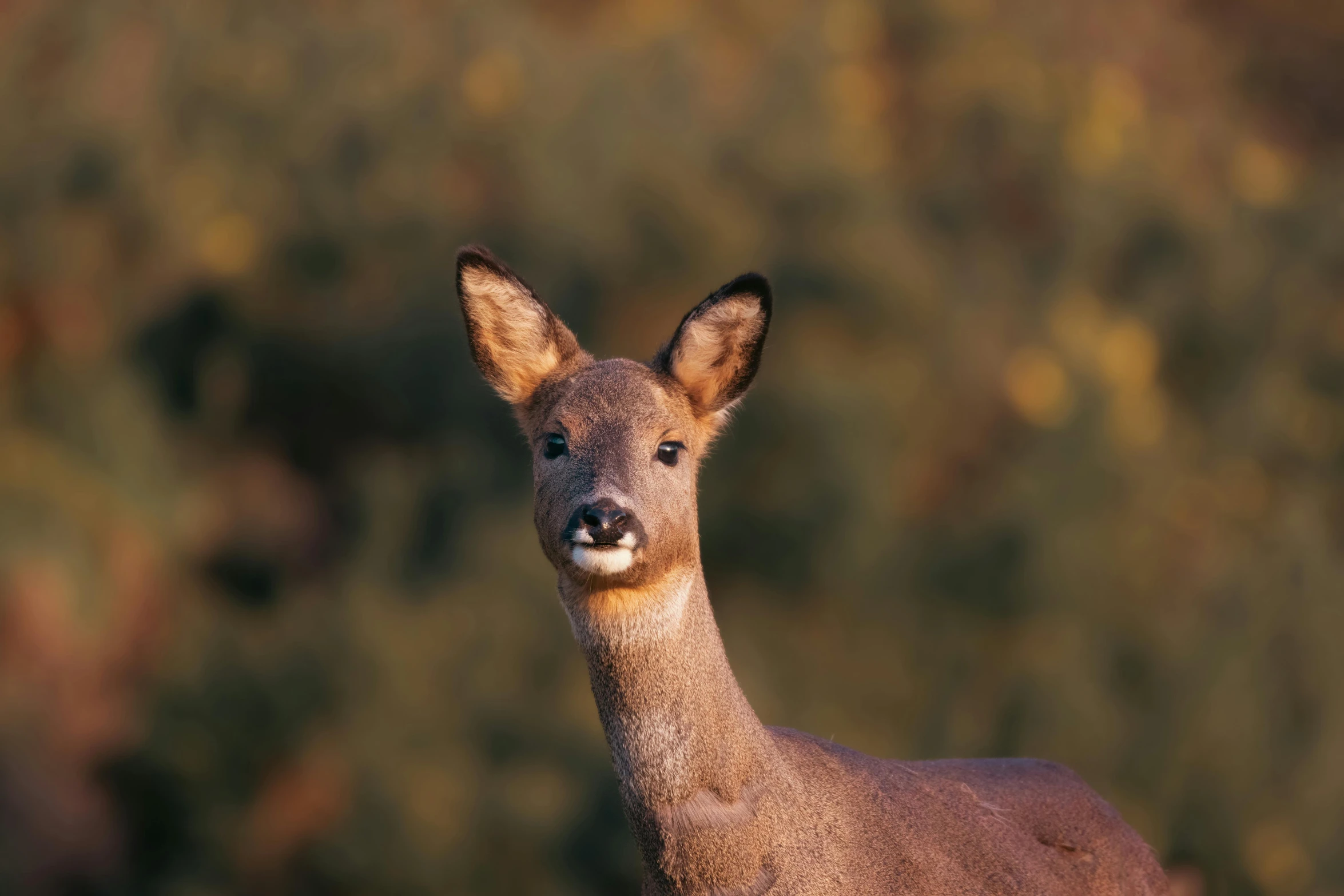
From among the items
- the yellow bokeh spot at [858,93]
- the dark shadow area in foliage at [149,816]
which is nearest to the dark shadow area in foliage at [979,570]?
the yellow bokeh spot at [858,93]

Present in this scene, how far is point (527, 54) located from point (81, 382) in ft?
27.3

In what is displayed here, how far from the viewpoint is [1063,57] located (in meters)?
25.8

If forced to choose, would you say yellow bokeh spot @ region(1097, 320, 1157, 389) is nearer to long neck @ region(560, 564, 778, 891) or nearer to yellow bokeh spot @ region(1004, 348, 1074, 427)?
yellow bokeh spot @ region(1004, 348, 1074, 427)

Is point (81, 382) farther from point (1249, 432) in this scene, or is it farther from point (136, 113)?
point (1249, 432)

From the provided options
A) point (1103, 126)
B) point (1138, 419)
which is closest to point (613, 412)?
point (1138, 419)

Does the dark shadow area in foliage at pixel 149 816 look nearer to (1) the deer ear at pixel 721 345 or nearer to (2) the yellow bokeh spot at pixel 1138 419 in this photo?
(2) the yellow bokeh spot at pixel 1138 419

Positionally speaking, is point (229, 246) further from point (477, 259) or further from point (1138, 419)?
point (477, 259)

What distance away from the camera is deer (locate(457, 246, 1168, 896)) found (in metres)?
4.66

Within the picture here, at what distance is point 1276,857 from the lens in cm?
1967

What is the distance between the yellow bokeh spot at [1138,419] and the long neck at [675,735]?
1821cm

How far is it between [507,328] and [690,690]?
1382 mm

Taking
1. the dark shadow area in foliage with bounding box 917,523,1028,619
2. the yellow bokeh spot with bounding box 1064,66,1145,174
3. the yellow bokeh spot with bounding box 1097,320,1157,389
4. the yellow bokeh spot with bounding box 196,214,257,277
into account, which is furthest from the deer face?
the yellow bokeh spot with bounding box 196,214,257,277

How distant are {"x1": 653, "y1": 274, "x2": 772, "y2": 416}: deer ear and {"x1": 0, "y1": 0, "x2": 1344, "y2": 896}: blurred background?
1493cm

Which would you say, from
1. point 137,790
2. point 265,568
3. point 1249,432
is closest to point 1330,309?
point 1249,432
